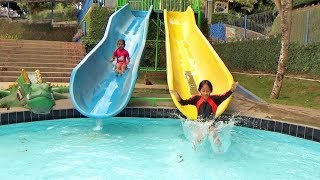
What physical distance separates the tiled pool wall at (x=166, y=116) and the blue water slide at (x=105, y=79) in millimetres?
582

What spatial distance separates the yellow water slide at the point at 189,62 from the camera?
920cm

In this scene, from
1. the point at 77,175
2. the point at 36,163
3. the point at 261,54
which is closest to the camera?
the point at 77,175

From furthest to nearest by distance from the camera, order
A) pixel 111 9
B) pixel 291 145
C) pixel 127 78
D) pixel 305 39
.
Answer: pixel 111 9 → pixel 305 39 → pixel 127 78 → pixel 291 145

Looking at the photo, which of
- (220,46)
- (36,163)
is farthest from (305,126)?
(220,46)

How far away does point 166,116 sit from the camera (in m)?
9.43

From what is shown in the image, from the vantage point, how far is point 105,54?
36.2 ft

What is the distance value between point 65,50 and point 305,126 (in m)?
11.2

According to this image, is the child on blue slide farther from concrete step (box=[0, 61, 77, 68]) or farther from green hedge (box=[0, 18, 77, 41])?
green hedge (box=[0, 18, 77, 41])

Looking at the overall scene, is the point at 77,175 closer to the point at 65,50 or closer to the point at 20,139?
the point at 20,139

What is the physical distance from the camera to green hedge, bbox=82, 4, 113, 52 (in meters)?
15.9

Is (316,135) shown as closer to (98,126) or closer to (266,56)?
(98,126)

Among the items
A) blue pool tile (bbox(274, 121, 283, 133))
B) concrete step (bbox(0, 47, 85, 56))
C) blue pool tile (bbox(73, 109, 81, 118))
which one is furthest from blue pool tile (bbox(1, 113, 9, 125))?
concrete step (bbox(0, 47, 85, 56))

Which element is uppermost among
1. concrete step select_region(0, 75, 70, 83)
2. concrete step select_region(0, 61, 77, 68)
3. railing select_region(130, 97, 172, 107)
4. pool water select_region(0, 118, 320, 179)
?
→ concrete step select_region(0, 61, 77, 68)

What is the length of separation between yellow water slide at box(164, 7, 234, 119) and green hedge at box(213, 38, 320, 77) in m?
4.56
